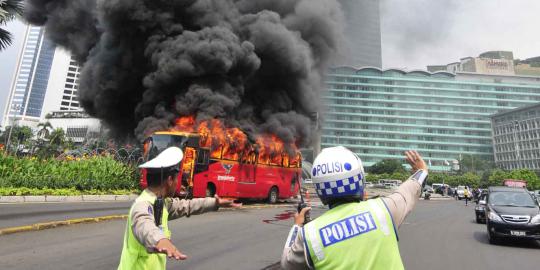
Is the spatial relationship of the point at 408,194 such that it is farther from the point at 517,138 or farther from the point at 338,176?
the point at 517,138

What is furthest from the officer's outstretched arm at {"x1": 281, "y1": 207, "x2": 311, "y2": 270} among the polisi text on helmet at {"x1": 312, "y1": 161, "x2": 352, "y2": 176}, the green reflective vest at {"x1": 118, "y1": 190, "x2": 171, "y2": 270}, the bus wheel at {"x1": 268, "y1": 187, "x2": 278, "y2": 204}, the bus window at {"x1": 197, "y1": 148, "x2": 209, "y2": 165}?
the bus wheel at {"x1": 268, "y1": 187, "x2": 278, "y2": 204}

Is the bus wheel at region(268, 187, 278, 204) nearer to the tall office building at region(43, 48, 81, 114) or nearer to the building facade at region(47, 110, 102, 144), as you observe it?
the building facade at region(47, 110, 102, 144)

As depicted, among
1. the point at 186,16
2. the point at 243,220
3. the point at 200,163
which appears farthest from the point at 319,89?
the point at 243,220

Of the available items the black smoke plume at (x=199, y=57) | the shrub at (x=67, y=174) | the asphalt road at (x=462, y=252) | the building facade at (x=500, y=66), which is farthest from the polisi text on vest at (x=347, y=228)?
the building facade at (x=500, y=66)

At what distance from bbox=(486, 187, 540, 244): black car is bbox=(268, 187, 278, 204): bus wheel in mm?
9086

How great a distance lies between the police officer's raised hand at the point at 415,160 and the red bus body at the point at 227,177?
962cm

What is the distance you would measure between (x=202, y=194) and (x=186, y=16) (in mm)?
10445

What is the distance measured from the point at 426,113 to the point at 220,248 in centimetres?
9973

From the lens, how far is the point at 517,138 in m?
82.1

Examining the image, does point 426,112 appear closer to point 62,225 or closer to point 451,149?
point 451,149

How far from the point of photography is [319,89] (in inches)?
849

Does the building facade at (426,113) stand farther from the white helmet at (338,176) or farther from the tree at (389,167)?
the white helmet at (338,176)

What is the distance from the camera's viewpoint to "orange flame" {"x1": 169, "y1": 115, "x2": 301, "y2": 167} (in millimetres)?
13523

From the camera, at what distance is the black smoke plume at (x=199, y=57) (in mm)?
16719
